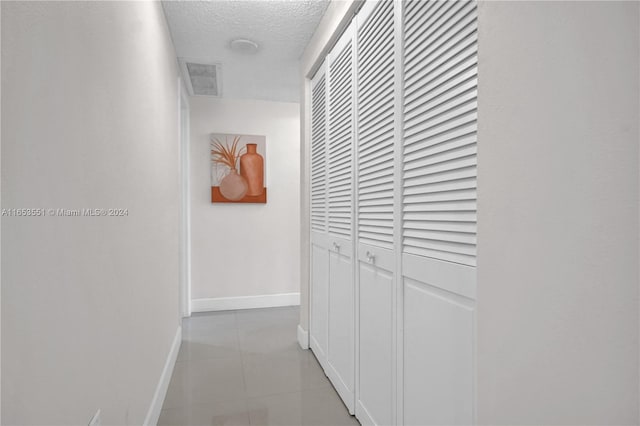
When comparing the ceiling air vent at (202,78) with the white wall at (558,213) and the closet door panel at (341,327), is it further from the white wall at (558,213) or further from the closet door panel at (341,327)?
the white wall at (558,213)

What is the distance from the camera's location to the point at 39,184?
790 millimetres

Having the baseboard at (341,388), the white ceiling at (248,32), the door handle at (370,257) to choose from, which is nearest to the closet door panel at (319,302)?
the baseboard at (341,388)

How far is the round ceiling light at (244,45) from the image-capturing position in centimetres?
264

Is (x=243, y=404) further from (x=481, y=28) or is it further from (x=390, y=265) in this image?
(x=481, y=28)

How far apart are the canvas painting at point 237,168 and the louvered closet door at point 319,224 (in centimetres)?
143

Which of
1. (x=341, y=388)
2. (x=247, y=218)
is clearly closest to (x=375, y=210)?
(x=341, y=388)

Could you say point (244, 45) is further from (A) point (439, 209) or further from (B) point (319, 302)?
→ (A) point (439, 209)

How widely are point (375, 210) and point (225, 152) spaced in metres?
2.71

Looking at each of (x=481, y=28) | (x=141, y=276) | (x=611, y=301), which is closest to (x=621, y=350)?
(x=611, y=301)

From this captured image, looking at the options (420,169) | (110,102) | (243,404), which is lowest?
(243,404)

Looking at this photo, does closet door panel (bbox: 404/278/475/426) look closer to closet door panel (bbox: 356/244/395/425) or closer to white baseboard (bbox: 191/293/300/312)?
closet door panel (bbox: 356/244/395/425)

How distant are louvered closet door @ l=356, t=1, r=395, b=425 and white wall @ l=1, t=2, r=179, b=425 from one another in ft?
3.36

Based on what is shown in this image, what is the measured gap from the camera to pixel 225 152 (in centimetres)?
398

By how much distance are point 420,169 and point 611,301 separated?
775mm
